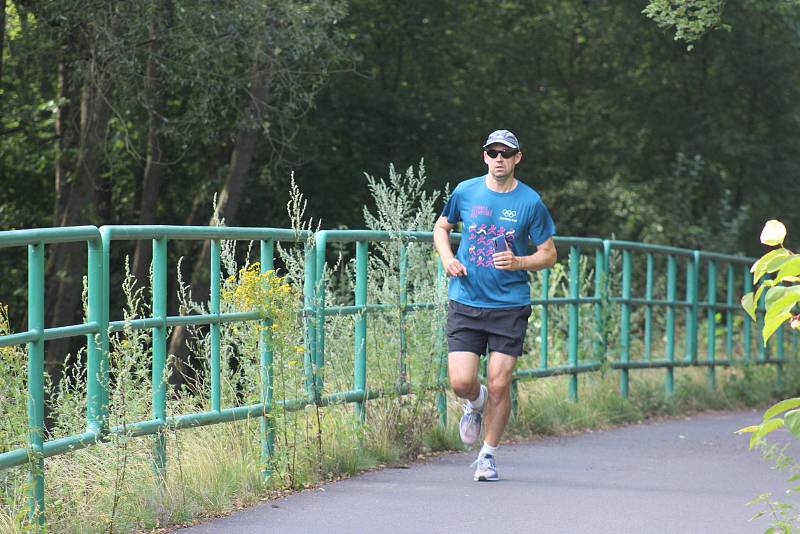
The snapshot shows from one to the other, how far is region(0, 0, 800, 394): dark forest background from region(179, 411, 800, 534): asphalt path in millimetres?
9100

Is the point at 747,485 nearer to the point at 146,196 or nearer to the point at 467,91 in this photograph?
the point at 146,196

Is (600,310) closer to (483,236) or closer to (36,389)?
(483,236)

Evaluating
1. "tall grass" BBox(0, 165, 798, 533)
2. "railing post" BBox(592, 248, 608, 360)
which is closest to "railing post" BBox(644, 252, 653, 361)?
"railing post" BBox(592, 248, 608, 360)

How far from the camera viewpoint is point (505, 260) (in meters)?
7.66

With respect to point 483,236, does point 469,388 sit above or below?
below

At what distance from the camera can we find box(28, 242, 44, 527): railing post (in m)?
5.70

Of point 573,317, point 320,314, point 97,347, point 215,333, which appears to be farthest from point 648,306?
point 97,347

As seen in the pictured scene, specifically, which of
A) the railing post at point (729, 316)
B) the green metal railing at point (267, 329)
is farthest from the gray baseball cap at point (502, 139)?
the railing post at point (729, 316)

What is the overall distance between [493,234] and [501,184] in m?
0.30

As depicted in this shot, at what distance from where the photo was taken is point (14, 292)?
67.5 feet

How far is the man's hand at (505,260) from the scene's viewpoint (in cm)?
765

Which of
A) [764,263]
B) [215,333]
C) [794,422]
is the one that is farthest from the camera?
[215,333]

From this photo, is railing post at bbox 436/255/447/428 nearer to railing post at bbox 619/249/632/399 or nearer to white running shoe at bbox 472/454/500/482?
white running shoe at bbox 472/454/500/482

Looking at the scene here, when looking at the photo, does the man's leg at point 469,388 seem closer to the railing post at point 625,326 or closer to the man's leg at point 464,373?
the man's leg at point 464,373
